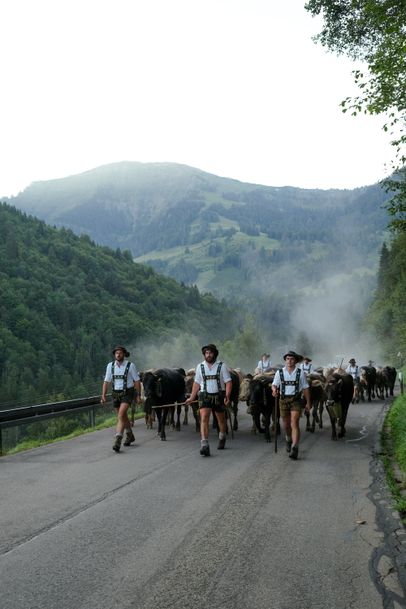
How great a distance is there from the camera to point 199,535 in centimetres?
652

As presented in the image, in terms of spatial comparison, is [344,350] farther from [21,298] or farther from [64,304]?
[21,298]

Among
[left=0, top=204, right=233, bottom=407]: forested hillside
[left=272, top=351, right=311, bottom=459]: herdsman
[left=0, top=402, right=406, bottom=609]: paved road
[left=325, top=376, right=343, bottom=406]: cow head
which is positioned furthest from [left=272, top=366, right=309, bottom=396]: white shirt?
[left=0, top=204, right=233, bottom=407]: forested hillside

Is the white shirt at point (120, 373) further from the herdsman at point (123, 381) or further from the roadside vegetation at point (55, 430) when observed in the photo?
the roadside vegetation at point (55, 430)

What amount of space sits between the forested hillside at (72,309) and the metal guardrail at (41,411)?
78032 mm

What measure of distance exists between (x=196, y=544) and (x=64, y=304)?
13542cm

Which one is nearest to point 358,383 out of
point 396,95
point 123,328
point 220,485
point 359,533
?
point 396,95

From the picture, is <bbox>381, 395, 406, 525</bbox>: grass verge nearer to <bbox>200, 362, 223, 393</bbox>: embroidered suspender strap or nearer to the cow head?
the cow head

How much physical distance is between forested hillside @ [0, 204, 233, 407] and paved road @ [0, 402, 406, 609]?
8880 centimetres

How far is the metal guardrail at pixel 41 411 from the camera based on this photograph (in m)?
14.9

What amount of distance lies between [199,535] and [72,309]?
133679 mm

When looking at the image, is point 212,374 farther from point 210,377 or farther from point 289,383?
point 289,383

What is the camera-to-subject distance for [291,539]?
6398 millimetres

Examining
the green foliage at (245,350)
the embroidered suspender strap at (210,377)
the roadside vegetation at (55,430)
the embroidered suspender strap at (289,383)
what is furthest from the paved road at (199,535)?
the green foliage at (245,350)

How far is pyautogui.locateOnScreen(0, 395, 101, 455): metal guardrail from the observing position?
48.9 ft
